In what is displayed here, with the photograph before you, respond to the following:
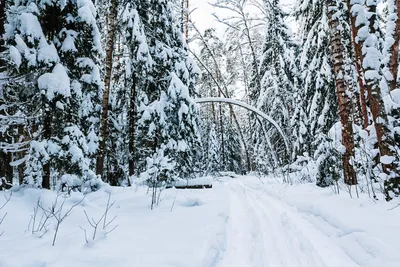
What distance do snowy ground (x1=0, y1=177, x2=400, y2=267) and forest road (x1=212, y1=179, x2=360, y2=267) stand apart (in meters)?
0.01

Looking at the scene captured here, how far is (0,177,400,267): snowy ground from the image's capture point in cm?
298

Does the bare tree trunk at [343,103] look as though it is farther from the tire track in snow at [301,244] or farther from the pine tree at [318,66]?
the pine tree at [318,66]

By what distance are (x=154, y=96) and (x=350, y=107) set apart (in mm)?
8146

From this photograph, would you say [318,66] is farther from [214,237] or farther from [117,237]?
[117,237]

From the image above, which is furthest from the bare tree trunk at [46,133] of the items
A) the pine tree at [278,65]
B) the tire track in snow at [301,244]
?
the pine tree at [278,65]

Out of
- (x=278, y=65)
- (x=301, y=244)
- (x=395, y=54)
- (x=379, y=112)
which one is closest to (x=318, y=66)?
(x=278, y=65)

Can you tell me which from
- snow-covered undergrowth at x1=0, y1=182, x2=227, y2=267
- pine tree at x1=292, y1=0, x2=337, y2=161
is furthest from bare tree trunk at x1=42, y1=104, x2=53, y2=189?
pine tree at x1=292, y1=0, x2=337, y2=161

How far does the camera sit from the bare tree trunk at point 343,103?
22.6ft

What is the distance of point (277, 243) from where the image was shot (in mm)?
3732

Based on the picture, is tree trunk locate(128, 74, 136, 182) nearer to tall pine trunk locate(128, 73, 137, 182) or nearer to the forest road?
tall pine trunk locate(128, 73, 137, 182)

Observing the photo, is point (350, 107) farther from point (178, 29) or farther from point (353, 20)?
point (178, 29)

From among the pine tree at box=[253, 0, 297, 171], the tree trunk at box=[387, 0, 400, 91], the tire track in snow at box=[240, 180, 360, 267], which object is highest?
the pine tree at box=[253, 0, 297, 171]

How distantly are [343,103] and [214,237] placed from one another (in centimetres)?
528

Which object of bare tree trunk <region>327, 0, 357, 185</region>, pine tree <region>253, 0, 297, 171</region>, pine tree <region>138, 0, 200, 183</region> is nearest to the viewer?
bare tree trunk <region>327, 0, 357, 185</region>
